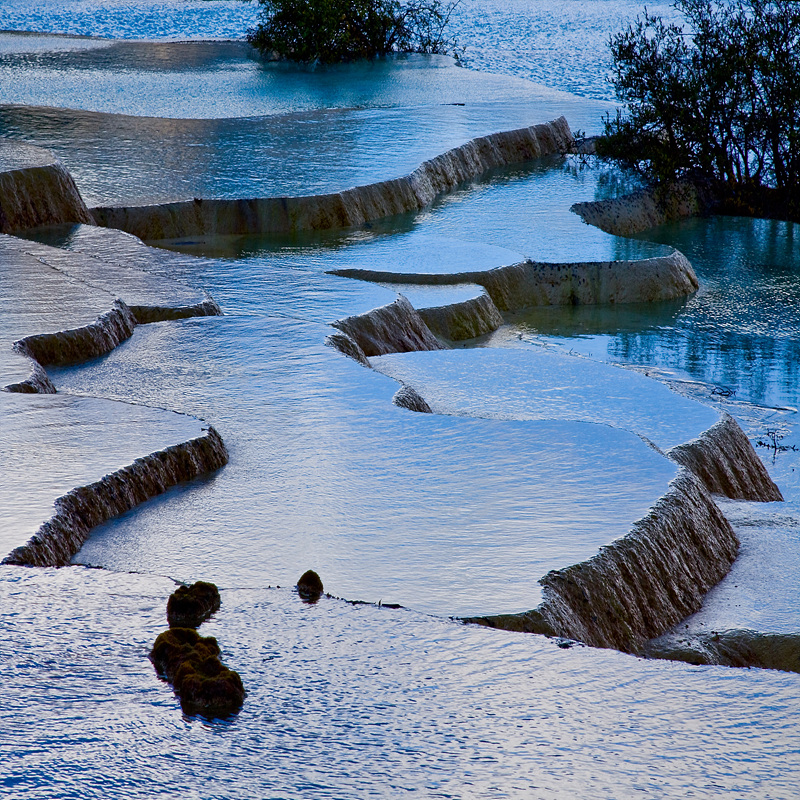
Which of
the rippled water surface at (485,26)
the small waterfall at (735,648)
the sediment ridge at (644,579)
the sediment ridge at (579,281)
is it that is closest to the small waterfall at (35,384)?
the sediment ridge at (644,579)

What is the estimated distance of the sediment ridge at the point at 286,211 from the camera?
11172 mm

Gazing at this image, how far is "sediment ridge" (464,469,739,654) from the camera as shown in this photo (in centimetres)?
412

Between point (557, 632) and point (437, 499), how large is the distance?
3.25 ft

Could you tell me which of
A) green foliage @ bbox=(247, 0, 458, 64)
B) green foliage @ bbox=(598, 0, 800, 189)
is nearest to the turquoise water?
green foliage @ bbox=(598, 0, 800, 189)

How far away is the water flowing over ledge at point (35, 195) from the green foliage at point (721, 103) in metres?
7.72

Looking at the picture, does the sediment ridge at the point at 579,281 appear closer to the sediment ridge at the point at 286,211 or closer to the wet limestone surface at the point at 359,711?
the sediment ridge at the point at 286,211

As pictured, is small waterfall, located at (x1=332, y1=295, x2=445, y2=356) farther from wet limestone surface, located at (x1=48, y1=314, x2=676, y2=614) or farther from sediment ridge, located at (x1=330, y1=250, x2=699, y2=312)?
sediment ridge, located at (x1=330, y1=250, x2=699, y2=312)

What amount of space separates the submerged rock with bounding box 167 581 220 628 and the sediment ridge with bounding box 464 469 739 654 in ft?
2.77

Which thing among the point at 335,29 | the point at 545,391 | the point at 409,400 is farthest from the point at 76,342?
the point at 335,29

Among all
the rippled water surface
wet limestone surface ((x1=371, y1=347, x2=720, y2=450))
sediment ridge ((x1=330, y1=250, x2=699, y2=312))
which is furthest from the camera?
the rippled water surface

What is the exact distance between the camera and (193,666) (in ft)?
10.4

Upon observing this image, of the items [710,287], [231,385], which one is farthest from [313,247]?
[231,385]

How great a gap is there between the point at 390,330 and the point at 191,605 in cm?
474

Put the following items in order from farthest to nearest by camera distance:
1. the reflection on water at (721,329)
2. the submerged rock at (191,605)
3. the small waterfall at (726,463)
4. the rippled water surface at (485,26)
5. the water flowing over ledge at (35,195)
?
the rippled water surface at (485,26) < the water flowing over ledge at (35,195) < the reflection on water at (721,329) < the small waterfall at (726,463) < the submerged rock at (191,605)
